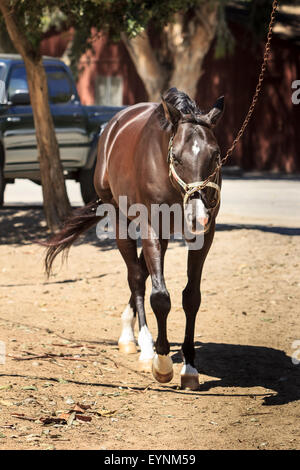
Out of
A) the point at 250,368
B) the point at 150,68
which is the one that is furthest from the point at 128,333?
the point at 150,68

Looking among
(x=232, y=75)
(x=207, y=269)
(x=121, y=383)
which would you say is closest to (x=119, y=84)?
(x=232, y=75)

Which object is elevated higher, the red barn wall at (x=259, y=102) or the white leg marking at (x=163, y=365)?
the white leg marking at (x=163, y=365)

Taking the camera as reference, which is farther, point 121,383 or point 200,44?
point 200,44

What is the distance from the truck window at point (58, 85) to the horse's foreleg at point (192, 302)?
9288 mm

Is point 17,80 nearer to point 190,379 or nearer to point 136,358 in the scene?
point 136,358

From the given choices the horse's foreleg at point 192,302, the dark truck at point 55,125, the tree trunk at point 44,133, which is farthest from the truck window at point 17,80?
the horse's foreleg at point 192,302

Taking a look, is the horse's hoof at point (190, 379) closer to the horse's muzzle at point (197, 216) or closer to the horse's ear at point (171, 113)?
the horse's muzzle at point (197, 216)

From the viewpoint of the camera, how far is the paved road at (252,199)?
51.9 ft

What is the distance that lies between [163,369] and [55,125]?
29.3 ft

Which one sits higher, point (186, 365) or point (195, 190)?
point (195, 190)

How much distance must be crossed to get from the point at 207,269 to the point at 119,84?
2135cm

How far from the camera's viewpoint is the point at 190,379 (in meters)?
6.50
